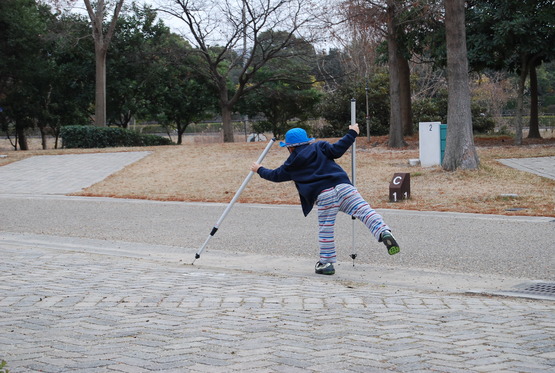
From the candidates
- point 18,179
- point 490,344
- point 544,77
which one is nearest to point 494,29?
point 18,179

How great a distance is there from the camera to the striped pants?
7.20 m

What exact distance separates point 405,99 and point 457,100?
12363 mm

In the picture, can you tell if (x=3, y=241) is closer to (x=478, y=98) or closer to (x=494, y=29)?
(x=494, y=29)

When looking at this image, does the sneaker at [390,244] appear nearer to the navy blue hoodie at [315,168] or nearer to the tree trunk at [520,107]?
the navy blue hoodie at [315,168]

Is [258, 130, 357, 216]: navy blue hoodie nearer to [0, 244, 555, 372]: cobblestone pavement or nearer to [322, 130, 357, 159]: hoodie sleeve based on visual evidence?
[322, 130, 357, 159]: hoodie sleeve

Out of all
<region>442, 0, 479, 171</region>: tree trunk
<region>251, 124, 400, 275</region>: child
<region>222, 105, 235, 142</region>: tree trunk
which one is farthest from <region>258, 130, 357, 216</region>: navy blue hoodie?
<region>222, 105, 235, 142</region>: tree trunk

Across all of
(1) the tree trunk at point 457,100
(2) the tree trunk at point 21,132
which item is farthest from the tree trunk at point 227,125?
(1) the tree trunk at point 457,100

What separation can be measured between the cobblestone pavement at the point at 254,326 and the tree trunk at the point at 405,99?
73.5 ft

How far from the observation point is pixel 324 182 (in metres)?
7.32

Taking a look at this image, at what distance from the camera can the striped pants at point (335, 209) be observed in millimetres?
7203

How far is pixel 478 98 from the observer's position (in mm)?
46000

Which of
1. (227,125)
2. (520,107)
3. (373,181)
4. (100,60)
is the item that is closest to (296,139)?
(373,181)

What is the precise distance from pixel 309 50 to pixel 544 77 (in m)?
31.9

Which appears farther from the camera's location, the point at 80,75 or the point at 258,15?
the point at 80,75
